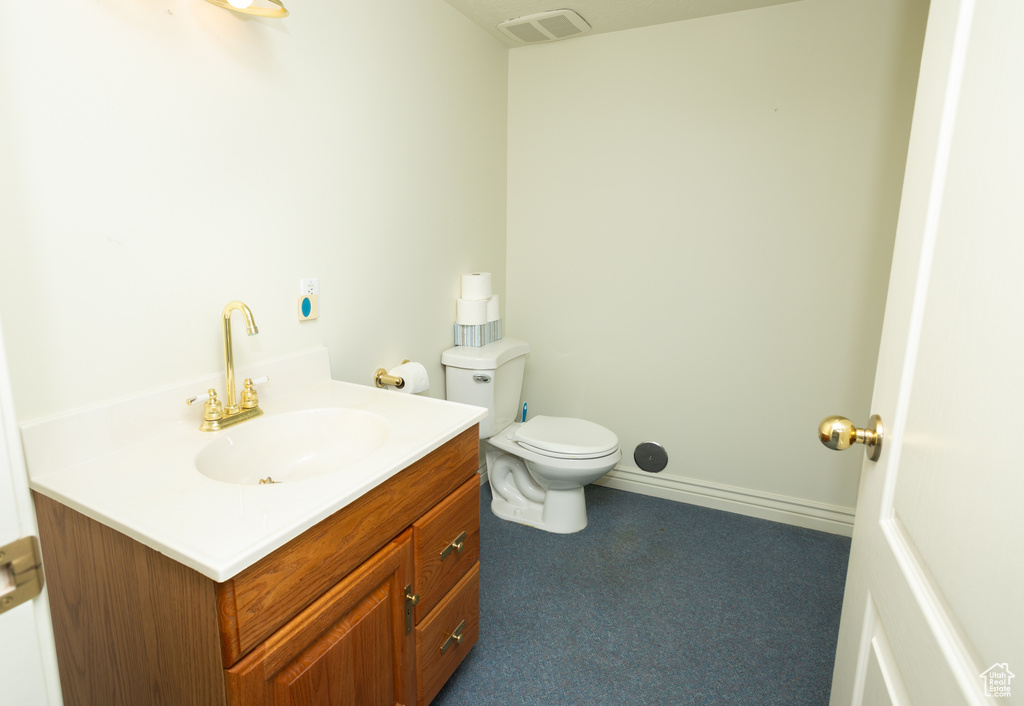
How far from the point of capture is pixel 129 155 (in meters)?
1.11

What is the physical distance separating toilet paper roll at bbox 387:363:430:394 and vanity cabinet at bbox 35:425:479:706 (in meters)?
0.60

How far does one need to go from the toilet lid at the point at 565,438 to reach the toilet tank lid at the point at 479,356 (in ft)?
1.03

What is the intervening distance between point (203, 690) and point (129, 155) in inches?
39.8

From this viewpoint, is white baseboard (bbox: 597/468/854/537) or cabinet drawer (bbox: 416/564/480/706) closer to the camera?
cabinet drawer (bbox: 416/564/480/706)

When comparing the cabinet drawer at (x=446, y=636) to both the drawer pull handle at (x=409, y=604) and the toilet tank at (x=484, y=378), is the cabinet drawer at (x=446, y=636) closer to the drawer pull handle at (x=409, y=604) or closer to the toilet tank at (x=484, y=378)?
the drawer pull handle at (x=409, y=604)

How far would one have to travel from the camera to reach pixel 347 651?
1.05 meters

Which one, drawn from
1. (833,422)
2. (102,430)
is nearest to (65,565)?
(102,430)

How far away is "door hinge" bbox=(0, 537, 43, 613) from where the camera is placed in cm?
53

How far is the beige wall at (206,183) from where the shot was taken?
3.26 ft

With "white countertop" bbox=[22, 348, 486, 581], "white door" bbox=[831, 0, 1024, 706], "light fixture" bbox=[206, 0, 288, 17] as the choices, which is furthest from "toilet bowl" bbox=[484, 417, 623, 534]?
"light fixture" bbox=[206, 0, 288, 17]

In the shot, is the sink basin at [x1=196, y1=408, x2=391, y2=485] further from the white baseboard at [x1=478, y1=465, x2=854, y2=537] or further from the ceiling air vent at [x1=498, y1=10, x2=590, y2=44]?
the ceiling air vent at [x1=498, y1=10, x2=590, y2=44]

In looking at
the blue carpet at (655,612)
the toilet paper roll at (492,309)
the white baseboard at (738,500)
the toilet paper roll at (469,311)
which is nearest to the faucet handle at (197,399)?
the blue carpet at (655,612)

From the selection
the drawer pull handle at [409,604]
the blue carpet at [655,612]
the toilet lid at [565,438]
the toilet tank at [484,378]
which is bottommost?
the blue carpet at [655,612]

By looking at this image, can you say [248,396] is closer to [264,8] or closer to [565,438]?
[264,8]
